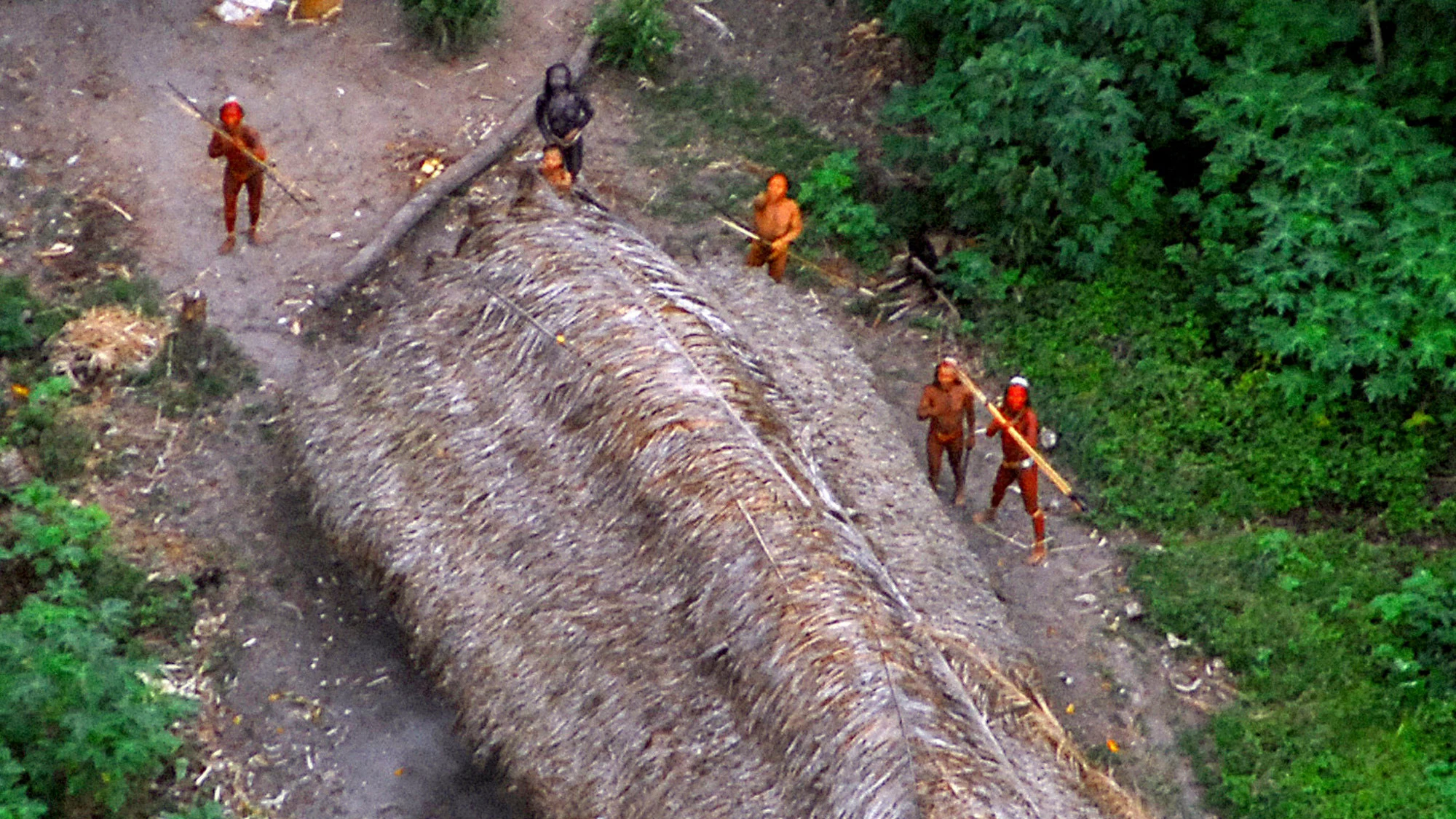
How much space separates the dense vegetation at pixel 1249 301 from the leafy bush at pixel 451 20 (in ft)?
11.0

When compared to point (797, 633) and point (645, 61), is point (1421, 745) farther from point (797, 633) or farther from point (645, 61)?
point (645, 61)

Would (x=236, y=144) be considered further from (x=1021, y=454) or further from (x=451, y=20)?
(x=1021, y=454)

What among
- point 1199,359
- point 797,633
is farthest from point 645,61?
point 797,633

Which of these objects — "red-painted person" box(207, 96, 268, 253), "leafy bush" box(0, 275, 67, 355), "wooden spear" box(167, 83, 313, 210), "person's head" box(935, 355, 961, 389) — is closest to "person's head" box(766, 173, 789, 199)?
"person's head" box(935, 355, 961, 389)

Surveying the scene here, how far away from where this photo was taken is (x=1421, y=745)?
807 cm

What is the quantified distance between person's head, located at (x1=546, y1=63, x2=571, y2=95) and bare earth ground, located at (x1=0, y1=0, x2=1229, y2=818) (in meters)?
1.34

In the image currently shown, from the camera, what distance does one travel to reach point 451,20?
12312 mm

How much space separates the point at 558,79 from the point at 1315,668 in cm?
597

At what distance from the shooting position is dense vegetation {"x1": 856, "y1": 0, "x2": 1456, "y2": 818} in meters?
8.53

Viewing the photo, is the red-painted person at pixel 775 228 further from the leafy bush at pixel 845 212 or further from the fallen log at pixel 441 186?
the fallen log at pixel 441 186

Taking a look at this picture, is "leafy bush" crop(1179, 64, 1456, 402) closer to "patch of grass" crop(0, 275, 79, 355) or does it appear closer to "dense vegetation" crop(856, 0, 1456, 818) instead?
"dense vegetation" crop(856, 0, 1456, 818)

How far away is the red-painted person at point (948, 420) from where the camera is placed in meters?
8.95

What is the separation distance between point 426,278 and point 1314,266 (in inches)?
214

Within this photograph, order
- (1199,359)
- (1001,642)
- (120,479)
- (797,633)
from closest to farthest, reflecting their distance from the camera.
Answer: (797,633), (1001,642), (120,479), (1199,359)
